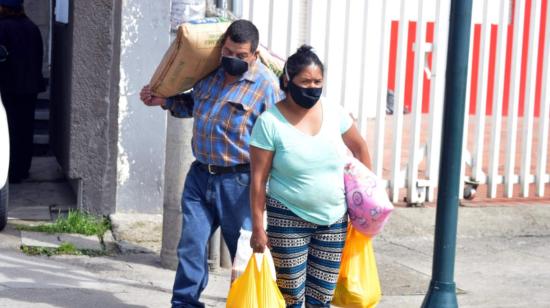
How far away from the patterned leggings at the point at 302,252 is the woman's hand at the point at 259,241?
3.7 inches

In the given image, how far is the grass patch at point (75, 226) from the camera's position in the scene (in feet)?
24.8

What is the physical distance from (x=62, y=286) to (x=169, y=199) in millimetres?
870

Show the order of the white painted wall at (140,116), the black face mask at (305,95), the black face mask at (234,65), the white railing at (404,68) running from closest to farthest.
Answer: the black face mask at (305,95), the black face mask at (234,65), the white painted wall at (140,116), the white railing at (404,68)

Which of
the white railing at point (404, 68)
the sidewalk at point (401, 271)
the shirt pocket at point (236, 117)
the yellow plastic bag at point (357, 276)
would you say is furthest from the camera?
the white railing at point (404, 68)

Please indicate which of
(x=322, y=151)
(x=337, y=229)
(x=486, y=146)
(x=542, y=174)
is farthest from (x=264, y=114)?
(x=486, y=146)

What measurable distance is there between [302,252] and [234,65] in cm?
96

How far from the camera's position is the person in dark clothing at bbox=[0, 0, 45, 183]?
899 centimetres

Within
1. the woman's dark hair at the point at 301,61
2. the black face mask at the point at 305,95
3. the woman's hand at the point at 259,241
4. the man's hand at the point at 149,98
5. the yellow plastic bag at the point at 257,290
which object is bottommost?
the yellow plastic bag at the point at 257,290

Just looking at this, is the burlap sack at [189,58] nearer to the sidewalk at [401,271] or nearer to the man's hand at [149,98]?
the man's hand at [149,98]

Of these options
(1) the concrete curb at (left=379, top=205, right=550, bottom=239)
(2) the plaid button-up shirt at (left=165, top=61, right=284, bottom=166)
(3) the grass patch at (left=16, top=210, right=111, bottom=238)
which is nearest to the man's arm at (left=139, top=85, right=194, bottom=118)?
(2) the plaid button-up shirt at (left=165, top=61, right=284, bottom=166)

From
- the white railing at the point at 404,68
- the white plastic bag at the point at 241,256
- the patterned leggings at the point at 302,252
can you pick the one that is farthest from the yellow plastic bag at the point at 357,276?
the white railing at the point at 404,68

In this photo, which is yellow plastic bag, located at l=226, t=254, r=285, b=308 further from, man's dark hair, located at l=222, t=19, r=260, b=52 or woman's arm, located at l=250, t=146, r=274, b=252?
man's dark hair, located at l=222, t=19, r=260, b=52

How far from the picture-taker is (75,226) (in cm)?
761

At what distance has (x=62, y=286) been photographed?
20.6 ft
